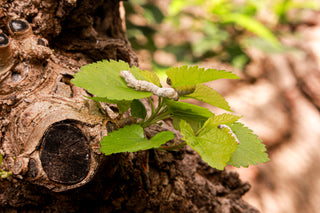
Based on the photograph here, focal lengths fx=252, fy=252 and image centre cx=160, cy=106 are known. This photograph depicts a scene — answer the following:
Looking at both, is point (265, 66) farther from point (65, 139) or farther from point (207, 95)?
point (65, 139)

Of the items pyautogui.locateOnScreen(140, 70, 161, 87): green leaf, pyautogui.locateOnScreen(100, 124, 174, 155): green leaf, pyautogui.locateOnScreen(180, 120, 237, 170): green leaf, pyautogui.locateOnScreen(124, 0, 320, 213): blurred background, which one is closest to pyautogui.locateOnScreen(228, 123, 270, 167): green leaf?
pyautogui.locateOnScreen(180, 120, 237, 170): green leaf

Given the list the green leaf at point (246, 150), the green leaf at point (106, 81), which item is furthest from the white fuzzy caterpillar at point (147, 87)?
the green leaf at point (246, 150)

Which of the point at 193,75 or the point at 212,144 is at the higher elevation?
the point at 193,75

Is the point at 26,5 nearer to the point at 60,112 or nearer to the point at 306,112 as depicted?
the point at 60,112

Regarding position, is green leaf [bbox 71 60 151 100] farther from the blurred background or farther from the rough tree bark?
the blurred background

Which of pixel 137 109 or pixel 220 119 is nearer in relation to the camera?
pixel 220 119

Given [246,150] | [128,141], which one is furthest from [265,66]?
[128,141]

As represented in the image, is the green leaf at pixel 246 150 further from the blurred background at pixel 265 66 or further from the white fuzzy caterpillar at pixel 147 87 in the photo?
the blurred background at pixel 265 66

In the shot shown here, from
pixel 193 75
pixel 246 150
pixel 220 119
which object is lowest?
pixel 246 150
